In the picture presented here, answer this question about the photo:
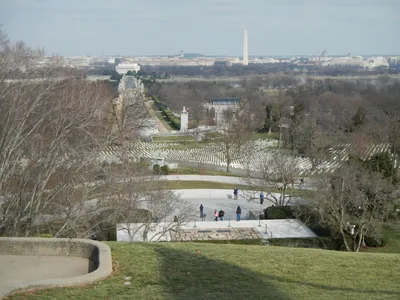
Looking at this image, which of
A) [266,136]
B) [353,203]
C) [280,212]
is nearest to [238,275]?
[353,203]

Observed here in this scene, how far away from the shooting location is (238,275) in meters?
7.96

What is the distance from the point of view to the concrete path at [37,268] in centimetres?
748

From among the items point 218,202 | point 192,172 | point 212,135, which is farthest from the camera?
point 212,135

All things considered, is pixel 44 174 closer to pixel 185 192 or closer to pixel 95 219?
pixel 95 219

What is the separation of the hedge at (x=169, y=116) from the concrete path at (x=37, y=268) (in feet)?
144

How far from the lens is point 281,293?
7.20 metres

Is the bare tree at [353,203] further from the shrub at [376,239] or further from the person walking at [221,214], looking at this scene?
the person walking at [221,214]

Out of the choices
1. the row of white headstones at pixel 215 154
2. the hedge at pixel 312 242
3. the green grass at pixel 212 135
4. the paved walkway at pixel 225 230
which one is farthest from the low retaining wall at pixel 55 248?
the green grass at pixel 212 135

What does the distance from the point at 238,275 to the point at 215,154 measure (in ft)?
95.1

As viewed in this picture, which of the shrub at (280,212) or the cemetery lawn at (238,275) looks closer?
the cemetery lawn at (238,275)

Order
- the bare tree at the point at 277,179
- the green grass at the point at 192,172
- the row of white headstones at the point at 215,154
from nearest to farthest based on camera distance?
the bare tree at the point at 277,179 → the green grass at the point at 192,172 → the row of white headstones at the point at 215,154

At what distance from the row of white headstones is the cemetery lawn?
19.6m

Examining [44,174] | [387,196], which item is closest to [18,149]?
[44,174]

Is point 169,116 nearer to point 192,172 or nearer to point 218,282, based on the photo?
point 192,172
